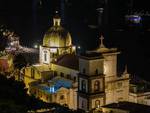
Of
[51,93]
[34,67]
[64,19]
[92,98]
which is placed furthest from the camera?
[64,19]

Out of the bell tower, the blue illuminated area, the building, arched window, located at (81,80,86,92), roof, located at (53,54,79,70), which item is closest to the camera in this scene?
the bell tower

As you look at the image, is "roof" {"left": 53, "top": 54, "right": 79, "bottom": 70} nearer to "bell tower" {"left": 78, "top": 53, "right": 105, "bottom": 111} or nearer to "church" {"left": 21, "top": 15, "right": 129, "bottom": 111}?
"church" {"left": 21, "top": 15, "right": 129, "bottom": 111}

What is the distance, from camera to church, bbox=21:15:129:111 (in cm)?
3488

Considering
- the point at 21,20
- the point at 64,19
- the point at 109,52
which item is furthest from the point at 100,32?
the point at 109,52

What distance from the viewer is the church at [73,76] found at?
34875 millimetres

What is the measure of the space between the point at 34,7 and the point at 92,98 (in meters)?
52.0

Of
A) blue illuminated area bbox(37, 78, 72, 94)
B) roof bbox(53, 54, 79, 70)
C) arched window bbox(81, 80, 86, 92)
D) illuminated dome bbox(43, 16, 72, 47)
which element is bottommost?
blue illuminated area bbox(37, 78, 72, 94)

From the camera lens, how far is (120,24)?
241ft

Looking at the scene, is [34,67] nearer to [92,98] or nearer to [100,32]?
[92,98]

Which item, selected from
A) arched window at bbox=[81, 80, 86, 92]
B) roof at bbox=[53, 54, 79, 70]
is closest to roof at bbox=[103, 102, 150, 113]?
arched window at bbox=[81, 80, 86, 92]

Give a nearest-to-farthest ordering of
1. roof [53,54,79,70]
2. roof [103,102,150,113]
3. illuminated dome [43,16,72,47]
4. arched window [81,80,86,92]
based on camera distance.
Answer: roof [103,102,150,113]
arched window [81,80,86,92]
roof [53,54,79,70]
illuminated dome [43,16,72,47]

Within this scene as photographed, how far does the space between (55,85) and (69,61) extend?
6.53 feet

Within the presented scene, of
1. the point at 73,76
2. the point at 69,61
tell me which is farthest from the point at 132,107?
the point at 69,61

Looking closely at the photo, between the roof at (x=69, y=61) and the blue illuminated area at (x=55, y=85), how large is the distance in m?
0.97
